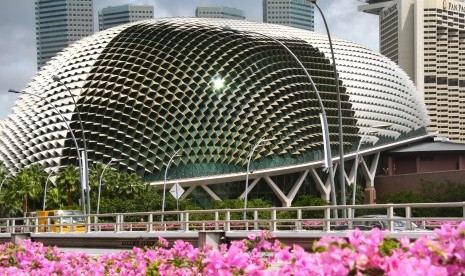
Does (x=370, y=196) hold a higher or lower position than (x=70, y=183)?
lower

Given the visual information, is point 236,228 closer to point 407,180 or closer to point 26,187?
point 26,187

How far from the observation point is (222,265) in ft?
24.4

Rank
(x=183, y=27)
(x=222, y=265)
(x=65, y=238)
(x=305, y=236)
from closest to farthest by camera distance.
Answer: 1. (x=222, y=265)
2. (x=305, y=236)
3. (x=65, y=238)
4. (x=183, y=27)

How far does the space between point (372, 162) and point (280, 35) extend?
23460mm

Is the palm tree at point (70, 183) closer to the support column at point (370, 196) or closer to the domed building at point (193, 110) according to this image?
the domed building at point (193, 110)

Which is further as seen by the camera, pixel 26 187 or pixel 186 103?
pixel 186 103

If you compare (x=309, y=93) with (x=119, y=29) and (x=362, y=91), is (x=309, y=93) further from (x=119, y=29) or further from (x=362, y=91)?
(x=119, y=29)

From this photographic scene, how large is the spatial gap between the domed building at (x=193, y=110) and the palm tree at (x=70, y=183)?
12.2 meters

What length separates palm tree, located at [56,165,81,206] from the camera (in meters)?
99.9

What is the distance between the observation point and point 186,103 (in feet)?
391

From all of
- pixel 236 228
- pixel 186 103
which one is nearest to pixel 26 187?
pixel 186 103

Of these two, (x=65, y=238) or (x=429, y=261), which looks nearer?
(x=429, y=261)

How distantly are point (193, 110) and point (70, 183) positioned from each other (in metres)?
24.3

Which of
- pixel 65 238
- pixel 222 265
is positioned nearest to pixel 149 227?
pixel 65 238
